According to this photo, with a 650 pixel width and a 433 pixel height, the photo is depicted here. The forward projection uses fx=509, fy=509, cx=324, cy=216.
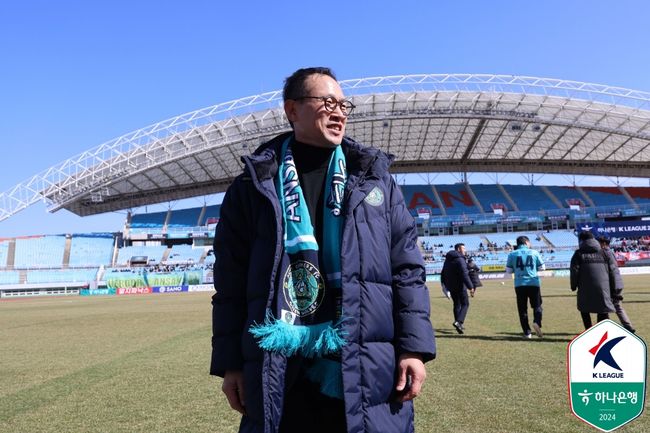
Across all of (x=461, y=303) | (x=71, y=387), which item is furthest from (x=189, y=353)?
(x=461, y=303)

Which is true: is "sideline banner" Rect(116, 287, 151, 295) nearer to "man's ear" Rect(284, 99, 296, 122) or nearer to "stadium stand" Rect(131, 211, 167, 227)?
"stadium stand" Rect(131, 211, 167, 227)

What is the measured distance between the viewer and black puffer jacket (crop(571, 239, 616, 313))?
7.88 meters

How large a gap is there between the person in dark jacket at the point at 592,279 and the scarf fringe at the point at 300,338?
23.7 feet

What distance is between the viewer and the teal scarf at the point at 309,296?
6.56ft

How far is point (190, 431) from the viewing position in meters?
4.35

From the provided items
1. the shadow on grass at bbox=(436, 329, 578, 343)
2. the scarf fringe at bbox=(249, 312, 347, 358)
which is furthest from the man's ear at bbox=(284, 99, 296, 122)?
the shadow on grass at bbox=(436, 329, 578, 343)

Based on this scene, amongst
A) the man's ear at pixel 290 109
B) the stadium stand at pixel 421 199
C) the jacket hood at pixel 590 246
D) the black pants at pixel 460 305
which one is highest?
the stadium stand at pixel 421 199

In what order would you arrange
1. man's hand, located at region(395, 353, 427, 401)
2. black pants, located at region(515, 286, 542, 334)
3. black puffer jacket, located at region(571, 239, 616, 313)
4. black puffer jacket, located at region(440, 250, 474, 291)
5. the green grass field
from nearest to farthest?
man's hand, located at region(395, 353, 427, 401)
the green grass field
black puffer jacket, located at region(571, 239, 616, 313)
black pants, located at region(515, 286, 542, 334)
black puffer jacket, located at region(440, 250, 474, 291)

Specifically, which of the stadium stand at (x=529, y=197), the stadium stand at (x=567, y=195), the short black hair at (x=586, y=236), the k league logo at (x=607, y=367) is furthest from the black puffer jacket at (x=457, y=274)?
the stadium stand at (x=567, y=195)

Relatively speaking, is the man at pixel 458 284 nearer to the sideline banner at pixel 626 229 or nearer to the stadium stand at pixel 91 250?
the sideline banner at pixel 626 229

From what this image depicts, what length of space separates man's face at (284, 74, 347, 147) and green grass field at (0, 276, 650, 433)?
2874 millimetres

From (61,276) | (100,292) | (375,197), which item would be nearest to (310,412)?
(375,197)

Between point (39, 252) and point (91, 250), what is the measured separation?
557 centimetres

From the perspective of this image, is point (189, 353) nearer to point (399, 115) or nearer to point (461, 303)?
point (461, 303)
